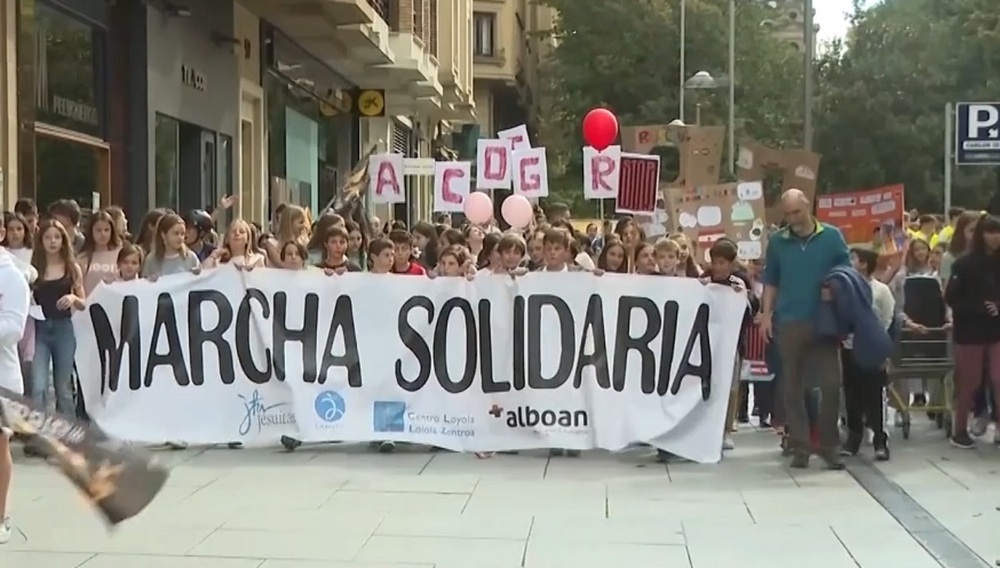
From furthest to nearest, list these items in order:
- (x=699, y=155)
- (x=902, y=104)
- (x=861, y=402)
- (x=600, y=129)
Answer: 1. (x=902, y=104)
2. (x=600, y=129)
3. (x=699, y=155)
4. (x=861, y=402)

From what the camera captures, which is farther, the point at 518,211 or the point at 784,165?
the point at 518,211

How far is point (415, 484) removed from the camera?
380 inches

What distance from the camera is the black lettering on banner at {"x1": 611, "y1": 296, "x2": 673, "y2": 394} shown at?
35.9 ft

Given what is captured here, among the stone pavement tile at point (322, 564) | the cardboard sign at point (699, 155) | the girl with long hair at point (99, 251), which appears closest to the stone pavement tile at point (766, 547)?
the stone pavement tile at point (322, 564)

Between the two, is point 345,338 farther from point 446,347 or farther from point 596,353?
point 596,353

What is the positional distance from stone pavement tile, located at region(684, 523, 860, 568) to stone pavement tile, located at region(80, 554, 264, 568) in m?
2.21

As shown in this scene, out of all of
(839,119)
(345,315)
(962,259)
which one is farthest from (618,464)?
(839,119)

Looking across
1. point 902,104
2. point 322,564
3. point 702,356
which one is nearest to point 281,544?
point 322,564

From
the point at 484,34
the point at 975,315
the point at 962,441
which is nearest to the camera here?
the point at 975,315

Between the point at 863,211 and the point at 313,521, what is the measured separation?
34.3 ft

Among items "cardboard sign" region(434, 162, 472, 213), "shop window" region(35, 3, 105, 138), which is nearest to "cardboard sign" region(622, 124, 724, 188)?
"cardboard sign" region(434, 162, 472, 213)

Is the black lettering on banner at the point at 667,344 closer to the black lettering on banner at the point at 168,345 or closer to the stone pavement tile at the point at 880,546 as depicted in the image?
the stone pavement tile at the point at 880,546

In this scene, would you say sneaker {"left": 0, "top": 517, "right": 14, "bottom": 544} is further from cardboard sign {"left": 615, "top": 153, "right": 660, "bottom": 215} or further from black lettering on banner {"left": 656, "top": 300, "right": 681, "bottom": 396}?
cardboard sign {"left": 615, "top": 153, "right": 660, "bottom": 215}

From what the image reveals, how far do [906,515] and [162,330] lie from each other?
5.44m
